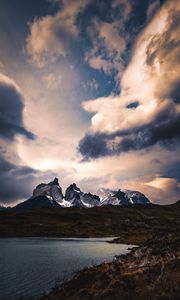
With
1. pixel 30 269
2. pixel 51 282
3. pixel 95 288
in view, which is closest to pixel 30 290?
pixel 51 282

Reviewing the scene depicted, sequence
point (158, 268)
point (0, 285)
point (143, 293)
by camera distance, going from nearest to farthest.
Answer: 1. point (143, 293)
2. point (158, 268)
3. point (0, 285)

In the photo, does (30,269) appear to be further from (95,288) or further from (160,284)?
(160,284)

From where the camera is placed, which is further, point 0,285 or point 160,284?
point 0,285

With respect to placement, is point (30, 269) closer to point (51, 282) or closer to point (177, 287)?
point (51, 282)

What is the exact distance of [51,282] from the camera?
146 ft

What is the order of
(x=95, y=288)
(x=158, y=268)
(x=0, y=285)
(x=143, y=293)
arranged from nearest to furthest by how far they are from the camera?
1. (x=143, y=293)
2. (x=95, y=288)
3. (x=158, y=268)
4. (x=0, y=285)

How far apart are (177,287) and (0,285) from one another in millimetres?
28039

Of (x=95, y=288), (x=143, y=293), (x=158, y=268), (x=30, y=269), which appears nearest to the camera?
(x=143, y=293)

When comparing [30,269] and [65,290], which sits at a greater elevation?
[30,269]

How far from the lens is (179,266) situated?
38.5 meters

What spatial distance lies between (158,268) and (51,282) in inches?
731

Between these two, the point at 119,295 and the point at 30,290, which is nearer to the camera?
the point at 119,295

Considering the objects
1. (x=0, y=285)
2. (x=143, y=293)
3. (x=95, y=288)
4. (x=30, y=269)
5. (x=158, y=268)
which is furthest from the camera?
(x=30, y=269)

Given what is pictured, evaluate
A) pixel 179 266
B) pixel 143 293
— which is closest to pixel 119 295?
pixel 143 293
